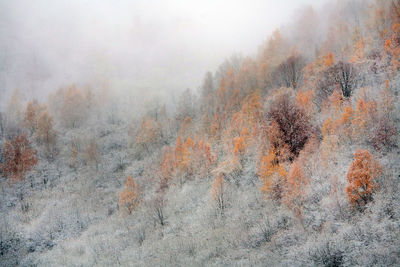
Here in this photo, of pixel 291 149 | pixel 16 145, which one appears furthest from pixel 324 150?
pixel 16 145

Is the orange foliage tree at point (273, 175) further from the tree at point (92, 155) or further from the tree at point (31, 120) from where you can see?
the tree at point (31, 120)

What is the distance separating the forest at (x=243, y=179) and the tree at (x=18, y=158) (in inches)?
13.8

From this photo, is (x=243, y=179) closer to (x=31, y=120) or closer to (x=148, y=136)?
(x=148, y=136)

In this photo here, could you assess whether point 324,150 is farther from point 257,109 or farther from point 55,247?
point 55,247

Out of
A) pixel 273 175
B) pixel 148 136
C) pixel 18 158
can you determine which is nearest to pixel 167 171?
pixel 148 136

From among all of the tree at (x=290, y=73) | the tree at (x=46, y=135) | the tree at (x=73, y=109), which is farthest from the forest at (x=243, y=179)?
the tree at (x=73, y=109)

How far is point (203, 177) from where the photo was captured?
38.2 metres

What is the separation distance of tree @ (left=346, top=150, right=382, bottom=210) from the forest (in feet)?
0.21

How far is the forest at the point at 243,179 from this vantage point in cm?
1518

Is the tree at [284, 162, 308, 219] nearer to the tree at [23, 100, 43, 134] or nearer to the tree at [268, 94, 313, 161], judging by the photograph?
the tree at [268, 94, 313, 161]

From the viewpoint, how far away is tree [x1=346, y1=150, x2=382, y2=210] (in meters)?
14.8

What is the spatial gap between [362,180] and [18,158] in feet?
220

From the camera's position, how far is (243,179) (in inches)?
1176

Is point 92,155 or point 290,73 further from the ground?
point 290,73
